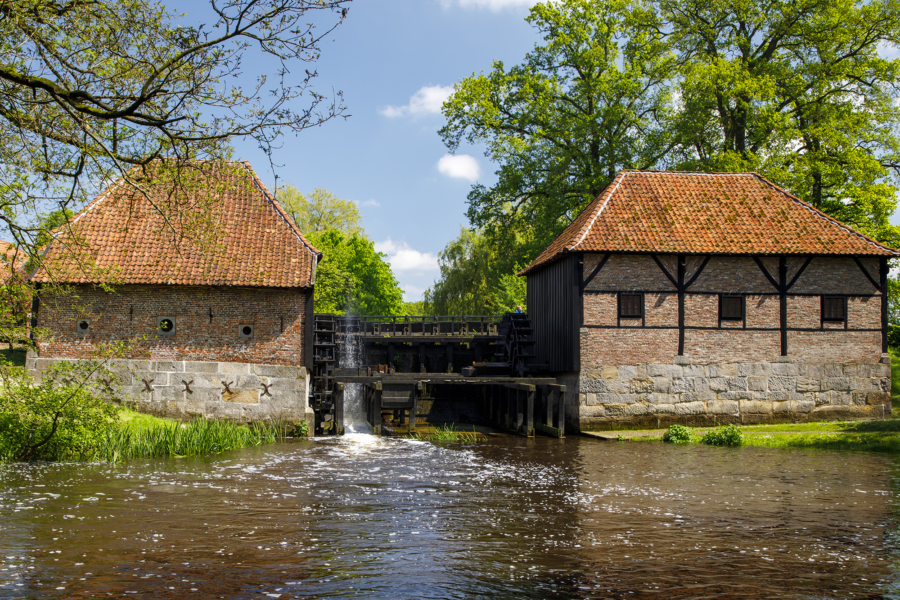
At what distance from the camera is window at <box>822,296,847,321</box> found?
17922mm

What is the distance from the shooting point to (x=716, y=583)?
5.88 metres

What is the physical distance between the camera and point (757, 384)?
17.6 metres

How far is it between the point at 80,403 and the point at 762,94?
20.4 meters

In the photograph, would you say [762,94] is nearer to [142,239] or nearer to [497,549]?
[142,239]

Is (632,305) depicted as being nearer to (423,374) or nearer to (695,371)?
(695,371)

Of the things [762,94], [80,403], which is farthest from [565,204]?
[80,403]

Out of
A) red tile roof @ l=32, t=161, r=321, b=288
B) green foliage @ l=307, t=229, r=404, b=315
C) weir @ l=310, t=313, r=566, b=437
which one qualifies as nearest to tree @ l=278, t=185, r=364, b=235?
green foliage @ l=307, t=229, r=404, b=315

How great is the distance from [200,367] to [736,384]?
12.4 m

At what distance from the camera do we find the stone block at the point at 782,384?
1764cm

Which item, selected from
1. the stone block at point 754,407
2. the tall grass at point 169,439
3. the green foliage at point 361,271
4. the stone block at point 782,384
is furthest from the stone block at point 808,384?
the green foliage at point 361,271

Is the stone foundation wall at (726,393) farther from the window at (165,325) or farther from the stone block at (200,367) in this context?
the window at (165,325)

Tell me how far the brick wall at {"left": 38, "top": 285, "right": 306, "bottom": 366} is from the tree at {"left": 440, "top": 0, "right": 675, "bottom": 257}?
36.5 ft

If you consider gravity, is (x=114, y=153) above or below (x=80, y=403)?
above

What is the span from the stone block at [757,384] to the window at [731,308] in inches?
58.0
